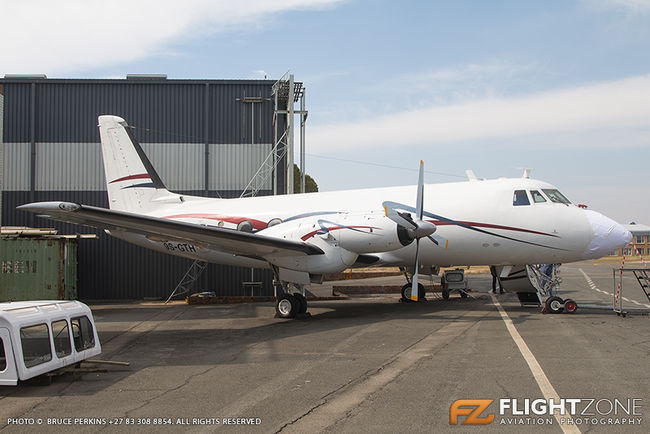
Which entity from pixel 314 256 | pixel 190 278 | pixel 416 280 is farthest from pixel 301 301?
pixel 190 278

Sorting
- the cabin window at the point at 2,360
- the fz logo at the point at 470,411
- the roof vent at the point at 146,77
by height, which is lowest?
the fz logo at the point at 470,411

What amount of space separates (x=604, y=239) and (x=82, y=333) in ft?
44.6

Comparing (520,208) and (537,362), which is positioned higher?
(520,208)

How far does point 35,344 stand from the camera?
7.67 metres

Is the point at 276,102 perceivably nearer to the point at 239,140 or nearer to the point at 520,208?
the point at 239,140

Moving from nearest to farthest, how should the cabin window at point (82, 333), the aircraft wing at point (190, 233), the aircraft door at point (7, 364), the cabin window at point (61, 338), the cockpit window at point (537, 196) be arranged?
the aircraft door at point (7, 364) < the cabin window at point (61, 338) < the cabin window at point (82, 333) < the aircraft wing at point (190, 233) < the cockpit window at point (537, 196)

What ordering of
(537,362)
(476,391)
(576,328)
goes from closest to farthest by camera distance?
(476,391) < (537,362) < (576,328)

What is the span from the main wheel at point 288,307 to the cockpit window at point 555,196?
8098 mm

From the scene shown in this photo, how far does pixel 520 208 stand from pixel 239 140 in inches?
517

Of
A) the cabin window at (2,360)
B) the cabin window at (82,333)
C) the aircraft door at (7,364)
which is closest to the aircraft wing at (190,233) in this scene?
the cabin window at (82,333)

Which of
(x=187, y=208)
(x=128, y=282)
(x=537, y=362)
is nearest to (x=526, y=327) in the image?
(x=537, y=362)

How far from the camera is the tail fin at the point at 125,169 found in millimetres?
19031

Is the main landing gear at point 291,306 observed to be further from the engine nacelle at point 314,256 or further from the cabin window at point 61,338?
the cabin window at point 61,338

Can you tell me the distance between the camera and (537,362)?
8891 mm
